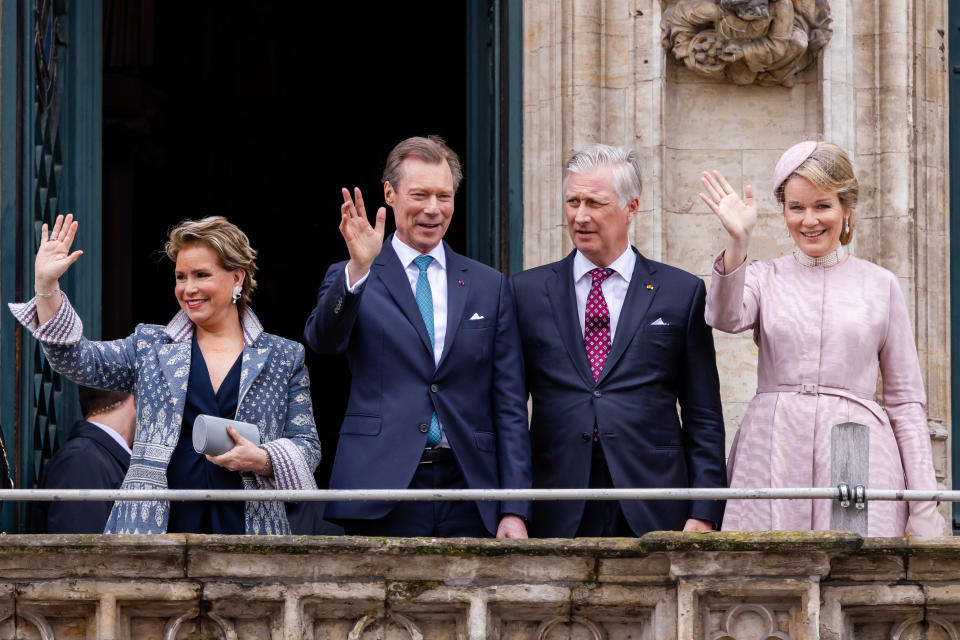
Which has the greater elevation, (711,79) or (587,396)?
(711,79)

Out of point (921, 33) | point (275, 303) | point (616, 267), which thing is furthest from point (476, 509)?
point (275, 303)

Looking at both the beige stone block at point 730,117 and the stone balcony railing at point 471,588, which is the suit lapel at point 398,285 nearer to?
the stone balcony railing at point 471,588

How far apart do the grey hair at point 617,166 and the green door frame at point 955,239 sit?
2591 millimetres

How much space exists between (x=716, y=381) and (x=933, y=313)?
7.10 ft

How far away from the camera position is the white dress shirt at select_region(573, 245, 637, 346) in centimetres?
753

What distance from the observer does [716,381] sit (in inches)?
292

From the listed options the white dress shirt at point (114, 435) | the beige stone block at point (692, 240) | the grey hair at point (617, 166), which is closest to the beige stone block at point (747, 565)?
the grey hair at point (617, 166)

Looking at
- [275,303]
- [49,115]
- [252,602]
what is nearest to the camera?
[252,602]

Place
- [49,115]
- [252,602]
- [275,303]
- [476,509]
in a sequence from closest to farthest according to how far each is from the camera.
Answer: [252,602] → [476,509] → [49,115] → [275,303]

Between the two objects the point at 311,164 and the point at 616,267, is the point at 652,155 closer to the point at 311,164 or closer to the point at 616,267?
the point at 616,267

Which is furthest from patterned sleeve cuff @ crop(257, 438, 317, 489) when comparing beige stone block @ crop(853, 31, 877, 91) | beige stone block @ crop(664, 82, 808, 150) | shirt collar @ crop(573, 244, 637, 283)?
beige stone block @ crop(853, 31, 877, 91)

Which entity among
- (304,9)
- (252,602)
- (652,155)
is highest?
(304,9)

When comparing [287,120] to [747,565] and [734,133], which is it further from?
[747,565]

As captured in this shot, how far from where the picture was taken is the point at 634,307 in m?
7.46
